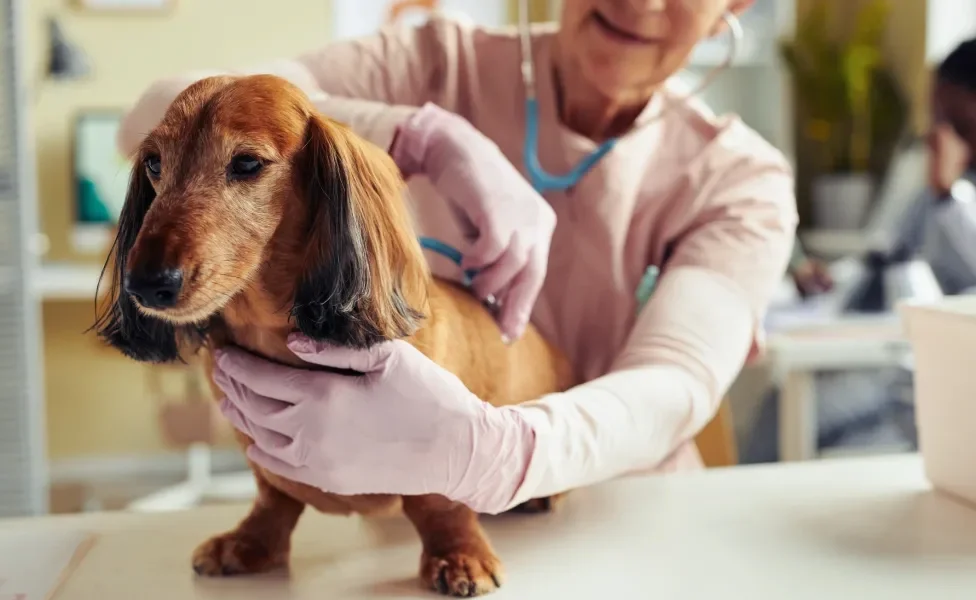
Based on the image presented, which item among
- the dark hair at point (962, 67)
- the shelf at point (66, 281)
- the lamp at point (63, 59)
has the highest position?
the dark hair at point (962, 67)

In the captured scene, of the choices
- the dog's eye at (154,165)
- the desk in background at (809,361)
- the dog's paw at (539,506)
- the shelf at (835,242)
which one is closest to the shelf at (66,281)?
the desk in background at (809,361)

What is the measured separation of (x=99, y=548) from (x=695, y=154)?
67 centimetres

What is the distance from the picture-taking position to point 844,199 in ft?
13.0

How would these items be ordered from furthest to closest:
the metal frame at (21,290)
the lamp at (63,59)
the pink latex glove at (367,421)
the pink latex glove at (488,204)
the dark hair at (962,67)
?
the lamp at (63,59)
the metal frame at (21,290)
the dark hair at (962,67)
the pink latex glove at (488,204)
the pink latex glove at (367,421)

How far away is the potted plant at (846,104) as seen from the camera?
3.86 meters

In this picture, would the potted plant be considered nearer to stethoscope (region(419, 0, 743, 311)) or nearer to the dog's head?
stethoscope (region(419, 0, 743, 311))

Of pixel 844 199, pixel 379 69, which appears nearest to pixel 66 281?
pixel 379 69

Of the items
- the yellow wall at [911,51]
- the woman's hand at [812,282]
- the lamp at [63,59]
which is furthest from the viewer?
the yellow wall at [911,51]

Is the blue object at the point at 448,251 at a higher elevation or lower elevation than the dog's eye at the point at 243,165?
lower

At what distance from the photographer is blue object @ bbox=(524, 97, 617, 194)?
89 centimetres

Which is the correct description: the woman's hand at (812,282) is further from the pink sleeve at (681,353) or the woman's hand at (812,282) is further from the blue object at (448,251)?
the blue object at (448,251)

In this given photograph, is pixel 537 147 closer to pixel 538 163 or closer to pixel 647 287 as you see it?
pixel 538 163

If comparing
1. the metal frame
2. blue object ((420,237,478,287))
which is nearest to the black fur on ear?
blue object ((420,237,478,287))

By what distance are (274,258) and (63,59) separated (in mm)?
3244
